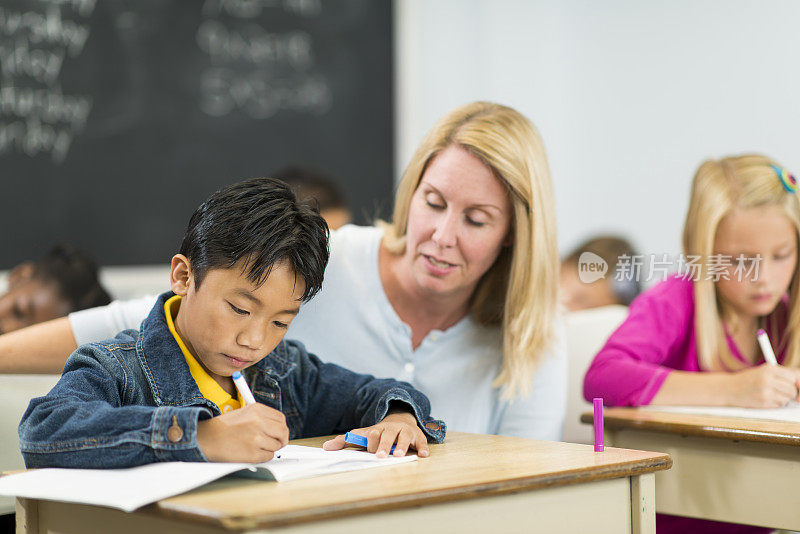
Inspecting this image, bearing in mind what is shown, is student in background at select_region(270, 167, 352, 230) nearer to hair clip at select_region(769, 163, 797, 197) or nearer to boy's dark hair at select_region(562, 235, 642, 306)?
boy's dark hair at select_region(562, 235, 642, 306)

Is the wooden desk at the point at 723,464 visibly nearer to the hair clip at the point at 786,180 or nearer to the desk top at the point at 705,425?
the desk top at the point at 705,425

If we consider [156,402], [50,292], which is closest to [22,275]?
[50,292]

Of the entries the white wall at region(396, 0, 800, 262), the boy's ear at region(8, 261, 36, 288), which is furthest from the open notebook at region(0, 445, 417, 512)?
the white wall at region(396, 0, 800, 262)

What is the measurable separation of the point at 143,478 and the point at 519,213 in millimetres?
861

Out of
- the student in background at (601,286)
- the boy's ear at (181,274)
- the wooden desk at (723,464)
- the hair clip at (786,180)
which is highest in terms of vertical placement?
the hair clip at (786,180)

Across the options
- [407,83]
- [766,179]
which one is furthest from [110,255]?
[766,179]

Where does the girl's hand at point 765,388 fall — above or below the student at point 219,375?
below

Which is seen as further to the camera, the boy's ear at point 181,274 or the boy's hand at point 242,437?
the boy's ear at point 181,274

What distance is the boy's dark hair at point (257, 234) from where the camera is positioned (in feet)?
3.77

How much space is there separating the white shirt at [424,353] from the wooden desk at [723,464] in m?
0.18

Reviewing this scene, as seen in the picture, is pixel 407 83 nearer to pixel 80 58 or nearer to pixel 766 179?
pixel 80 58

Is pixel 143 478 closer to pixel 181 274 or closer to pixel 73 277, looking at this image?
pixel 181 274

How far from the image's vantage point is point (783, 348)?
5.88ft

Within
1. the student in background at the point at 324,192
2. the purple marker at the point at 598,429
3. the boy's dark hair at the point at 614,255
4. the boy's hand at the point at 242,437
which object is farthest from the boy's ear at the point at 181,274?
the boy's dark hair at the point at 614,255
